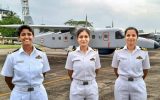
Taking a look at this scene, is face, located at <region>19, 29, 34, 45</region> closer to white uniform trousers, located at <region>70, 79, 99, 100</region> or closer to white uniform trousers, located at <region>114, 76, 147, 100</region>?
white uniform trousers, located at <region>70, 79, 99, 100</region>

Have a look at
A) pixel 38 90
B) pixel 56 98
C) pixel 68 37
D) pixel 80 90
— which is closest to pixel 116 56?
pixel 80 90

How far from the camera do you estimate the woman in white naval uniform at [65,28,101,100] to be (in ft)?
16.7

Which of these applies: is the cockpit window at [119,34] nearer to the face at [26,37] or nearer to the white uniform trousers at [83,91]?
the white uniform trousers at [83,91]

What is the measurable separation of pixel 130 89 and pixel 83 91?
→ 0.82 metres

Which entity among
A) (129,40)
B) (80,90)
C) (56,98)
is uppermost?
(129,40)

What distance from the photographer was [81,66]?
17.0 ft

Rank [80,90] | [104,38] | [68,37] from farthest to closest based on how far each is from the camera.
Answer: [68,37] → [104,38] → [80,90]

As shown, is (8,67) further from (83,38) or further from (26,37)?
(83,38)

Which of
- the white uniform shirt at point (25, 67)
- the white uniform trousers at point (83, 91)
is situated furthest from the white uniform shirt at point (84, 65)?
the white uniform shirt at point (25, 67)

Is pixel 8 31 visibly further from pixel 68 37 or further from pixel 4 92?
pixel 4 92

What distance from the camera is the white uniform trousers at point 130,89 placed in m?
5.28

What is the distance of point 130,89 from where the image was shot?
530 cm

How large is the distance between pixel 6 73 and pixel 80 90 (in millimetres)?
1204

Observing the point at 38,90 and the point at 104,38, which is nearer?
the point at 38,90
